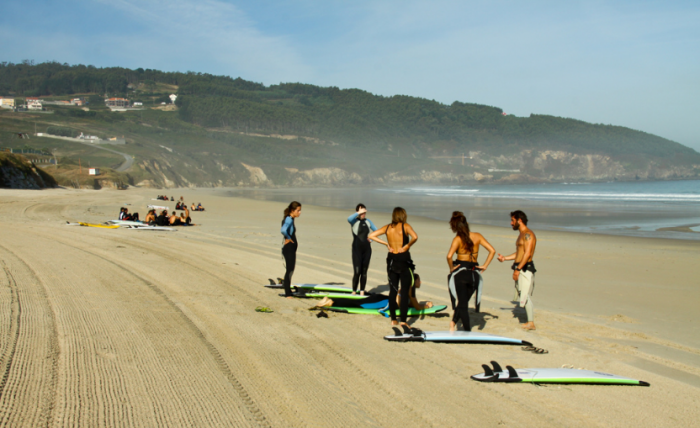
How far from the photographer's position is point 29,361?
412 cm

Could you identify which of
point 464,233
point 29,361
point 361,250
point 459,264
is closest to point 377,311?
point 361,250

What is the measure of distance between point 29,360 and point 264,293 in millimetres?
3783

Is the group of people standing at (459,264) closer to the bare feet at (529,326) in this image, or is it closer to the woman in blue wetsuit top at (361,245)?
the bare feet at (529,326)

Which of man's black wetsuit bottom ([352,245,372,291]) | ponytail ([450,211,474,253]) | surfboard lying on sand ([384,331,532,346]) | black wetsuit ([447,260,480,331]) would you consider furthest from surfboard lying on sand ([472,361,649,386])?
man's black wetsuit bottom ([352,245,372,291])

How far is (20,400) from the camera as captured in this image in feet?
11.2

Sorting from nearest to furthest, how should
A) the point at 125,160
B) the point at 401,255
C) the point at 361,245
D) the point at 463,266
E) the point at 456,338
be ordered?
1. the point at 456,338
2. the point at 463,266
3. the point at 401,255
4. the point at 361,245
5. the point at 125,160

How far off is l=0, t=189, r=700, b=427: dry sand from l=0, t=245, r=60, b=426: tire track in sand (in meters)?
0.02

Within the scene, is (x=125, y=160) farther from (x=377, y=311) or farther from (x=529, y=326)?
(x=529, y=326)

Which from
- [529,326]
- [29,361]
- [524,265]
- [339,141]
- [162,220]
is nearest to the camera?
[29,361]

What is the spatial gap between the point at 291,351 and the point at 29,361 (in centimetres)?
242

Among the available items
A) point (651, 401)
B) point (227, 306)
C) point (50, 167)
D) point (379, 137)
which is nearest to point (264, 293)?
point (227, 306)

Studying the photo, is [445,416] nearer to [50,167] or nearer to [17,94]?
[50,167]

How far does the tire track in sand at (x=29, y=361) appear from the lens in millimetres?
3264

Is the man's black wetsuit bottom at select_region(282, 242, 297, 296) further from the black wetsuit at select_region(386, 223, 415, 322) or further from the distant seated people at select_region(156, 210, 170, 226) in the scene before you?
the distant seated people at select_region(156, 210, 170, 226)
